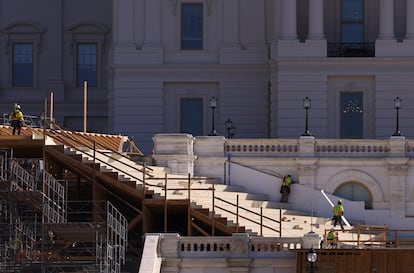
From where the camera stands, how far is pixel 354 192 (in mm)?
80938

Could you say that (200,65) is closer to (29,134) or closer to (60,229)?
(29,134)

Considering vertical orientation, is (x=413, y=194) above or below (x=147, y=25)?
below

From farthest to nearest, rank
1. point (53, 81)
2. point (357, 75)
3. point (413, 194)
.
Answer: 1. point (53, 81)
2. point (357, 75)
3. point (413, 194)

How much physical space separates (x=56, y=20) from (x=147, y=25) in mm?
10880

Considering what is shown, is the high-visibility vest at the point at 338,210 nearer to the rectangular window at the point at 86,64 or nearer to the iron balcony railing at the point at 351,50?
the iron balcony railing at the point at 351,50

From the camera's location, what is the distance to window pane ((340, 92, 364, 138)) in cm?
9044

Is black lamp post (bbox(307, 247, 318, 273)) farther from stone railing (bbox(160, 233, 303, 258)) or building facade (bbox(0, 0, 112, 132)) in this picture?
building facade (bbox(0, 0, 112, 132))

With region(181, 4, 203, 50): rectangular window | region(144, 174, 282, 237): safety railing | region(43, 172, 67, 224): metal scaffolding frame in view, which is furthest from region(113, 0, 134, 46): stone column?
region(43, 172, 67, 224): metal scaffolding frame

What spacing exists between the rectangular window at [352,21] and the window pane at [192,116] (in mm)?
7219

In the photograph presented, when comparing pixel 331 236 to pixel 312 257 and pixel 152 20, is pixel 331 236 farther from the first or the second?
pixel 152 20

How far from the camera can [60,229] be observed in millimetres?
69375

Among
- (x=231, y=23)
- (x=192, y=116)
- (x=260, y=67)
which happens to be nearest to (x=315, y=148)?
(x=192, y=116)

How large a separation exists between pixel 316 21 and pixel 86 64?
51.4ft

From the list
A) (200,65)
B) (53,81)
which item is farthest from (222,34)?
(53,81)
